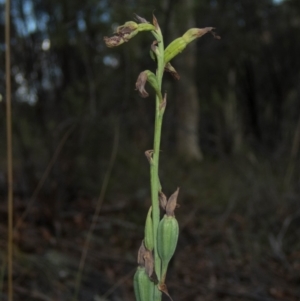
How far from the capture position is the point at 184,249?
5.40 m

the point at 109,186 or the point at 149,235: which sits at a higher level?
the point at 149,235

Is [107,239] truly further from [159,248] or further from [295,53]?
[295,53]

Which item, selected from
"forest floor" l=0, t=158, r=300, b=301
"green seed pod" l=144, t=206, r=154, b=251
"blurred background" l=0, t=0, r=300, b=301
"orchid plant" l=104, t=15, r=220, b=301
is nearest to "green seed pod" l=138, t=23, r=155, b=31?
"orchid plant" l=104, t=15, r=220, b=301

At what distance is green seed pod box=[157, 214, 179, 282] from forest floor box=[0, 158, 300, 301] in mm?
2335

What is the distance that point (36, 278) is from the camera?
3477 millimetres

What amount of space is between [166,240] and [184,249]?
15.6 feet

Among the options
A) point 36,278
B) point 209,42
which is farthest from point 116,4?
point 209,42

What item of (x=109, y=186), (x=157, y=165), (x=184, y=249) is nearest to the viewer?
(x=157, y=165)

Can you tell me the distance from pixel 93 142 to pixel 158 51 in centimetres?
534

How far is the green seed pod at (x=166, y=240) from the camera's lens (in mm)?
712

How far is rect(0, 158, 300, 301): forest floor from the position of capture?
11.7ft

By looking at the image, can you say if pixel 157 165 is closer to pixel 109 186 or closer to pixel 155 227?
pixel 155 227

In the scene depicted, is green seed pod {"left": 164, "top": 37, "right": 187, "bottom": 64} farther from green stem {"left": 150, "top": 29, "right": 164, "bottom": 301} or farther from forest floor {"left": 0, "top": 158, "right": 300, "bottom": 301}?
forest floor {"left": 0, "top": 158, "right": 300, "bottom": 301}

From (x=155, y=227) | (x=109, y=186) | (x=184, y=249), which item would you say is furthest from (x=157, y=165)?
(x=109, y=186)
